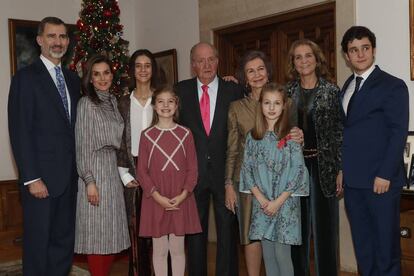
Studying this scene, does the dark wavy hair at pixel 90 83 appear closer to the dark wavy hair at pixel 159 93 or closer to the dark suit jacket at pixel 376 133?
the dark wavy hair at pixel 159 93

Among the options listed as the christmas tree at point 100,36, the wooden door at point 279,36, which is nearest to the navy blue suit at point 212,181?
the wooden door at point 279,36

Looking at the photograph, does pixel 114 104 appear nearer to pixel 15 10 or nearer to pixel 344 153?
pixel 344 153

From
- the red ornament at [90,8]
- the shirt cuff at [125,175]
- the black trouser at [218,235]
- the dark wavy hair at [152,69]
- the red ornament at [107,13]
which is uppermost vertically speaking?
the red ornament at [90,8]

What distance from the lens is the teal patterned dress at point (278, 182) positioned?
8.89 feet

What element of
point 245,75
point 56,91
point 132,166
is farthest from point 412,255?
point 56,91

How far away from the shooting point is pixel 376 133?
2.75 m

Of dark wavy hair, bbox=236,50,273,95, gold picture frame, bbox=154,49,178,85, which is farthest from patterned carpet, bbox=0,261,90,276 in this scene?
gold picture frame, bbox=154,49,178,85

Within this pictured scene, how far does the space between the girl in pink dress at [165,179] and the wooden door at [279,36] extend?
181cm

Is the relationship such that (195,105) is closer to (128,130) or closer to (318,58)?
(128,130)

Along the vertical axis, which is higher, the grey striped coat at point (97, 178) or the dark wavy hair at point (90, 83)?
the dark wavy hair at point (90, 83)

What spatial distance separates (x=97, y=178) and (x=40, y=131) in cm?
42

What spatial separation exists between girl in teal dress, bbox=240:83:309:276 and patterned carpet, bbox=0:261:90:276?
5.61ft

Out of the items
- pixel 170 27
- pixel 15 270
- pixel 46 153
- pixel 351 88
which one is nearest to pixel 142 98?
pixel 46 153

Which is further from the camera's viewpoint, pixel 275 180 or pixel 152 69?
pixel 152 69
